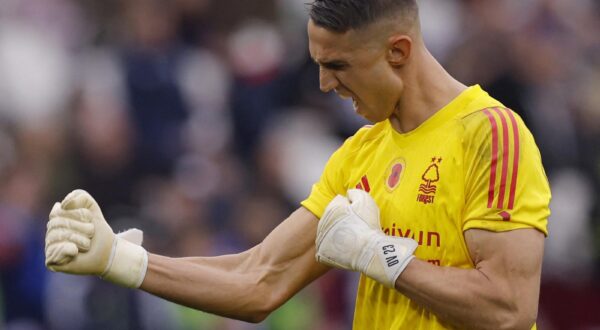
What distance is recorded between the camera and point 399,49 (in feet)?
15.4

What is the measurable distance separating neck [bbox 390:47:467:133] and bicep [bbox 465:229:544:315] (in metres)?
0.56

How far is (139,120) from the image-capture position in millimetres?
9148

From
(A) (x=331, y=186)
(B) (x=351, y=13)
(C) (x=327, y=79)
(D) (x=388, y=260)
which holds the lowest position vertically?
(D) (x=388, y=260)

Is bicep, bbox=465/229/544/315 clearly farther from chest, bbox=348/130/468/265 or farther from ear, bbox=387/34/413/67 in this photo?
ear, bbox=387/34/413/67

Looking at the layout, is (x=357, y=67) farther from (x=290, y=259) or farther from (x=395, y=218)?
(x=290, y=259)

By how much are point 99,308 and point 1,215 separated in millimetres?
923

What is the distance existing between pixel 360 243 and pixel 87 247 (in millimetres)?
985

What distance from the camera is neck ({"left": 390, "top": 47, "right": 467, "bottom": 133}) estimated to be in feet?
15.5

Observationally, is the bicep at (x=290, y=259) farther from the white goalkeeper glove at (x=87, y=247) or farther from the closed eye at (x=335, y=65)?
the closed eye at (x=335, y=65)

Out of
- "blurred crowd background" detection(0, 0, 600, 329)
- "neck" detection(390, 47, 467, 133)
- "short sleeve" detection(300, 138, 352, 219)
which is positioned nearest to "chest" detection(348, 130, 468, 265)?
"neck" detection(390, 47, 467, 133)

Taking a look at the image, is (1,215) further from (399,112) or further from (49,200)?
(399,112)

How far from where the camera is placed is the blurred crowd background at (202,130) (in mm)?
8570

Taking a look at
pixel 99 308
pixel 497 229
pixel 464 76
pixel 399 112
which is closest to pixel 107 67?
pixel 99 308

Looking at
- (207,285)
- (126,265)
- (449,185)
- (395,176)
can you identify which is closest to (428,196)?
(449,185)
